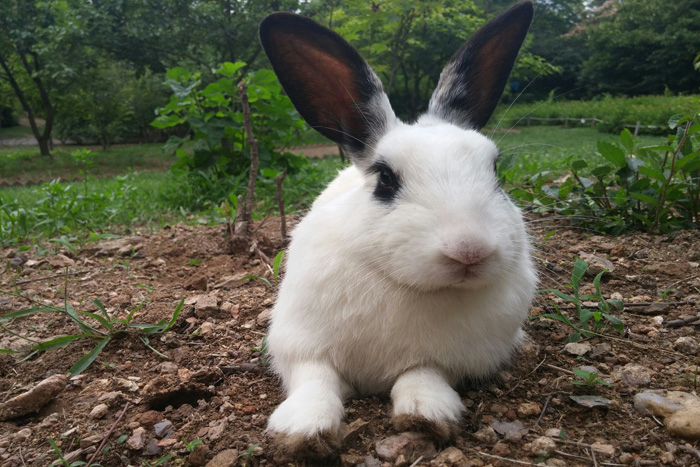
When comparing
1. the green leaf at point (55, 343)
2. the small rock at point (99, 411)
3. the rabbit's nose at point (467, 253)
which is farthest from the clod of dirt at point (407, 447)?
the green leaf at point (55, 343)

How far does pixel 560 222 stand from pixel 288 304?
254 centimetres

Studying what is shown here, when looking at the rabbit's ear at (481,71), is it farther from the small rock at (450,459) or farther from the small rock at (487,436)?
the small rock at (450,459)

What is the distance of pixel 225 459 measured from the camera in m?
1.65

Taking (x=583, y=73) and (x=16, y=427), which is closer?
(x=16, y=427)

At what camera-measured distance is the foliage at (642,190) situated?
3045mm

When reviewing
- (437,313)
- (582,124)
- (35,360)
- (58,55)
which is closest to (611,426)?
(437,313)

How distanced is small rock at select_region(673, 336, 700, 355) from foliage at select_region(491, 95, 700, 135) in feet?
44.7

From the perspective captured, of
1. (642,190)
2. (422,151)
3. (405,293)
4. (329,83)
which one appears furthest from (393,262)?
(642,190)

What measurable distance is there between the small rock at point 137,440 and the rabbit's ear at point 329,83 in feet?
4.54

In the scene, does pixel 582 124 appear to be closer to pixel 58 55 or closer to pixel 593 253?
pixel 58 55

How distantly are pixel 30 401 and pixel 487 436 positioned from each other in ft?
5.43

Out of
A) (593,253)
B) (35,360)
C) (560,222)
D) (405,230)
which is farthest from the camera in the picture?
(560,222)

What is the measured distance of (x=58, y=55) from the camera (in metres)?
16.2

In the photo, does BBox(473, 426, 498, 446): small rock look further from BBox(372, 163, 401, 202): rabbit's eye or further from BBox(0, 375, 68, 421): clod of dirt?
BBox(0, 375, 68, 421): clod of dirt
